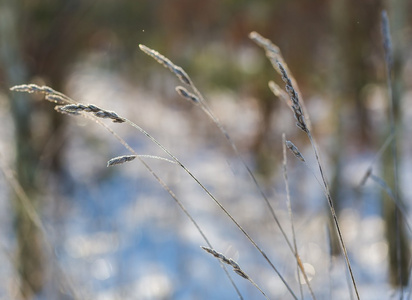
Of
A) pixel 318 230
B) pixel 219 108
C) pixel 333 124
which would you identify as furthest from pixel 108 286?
pixel 219 108

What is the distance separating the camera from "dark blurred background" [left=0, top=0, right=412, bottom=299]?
2979 millimetres

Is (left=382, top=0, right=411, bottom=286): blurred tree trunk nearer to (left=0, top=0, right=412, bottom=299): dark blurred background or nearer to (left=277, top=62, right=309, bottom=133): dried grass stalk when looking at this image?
(left=0, top=0, right=412, bottom=299): dark blurred background

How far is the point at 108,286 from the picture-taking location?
3564mm

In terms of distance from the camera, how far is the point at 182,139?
8.52 meters

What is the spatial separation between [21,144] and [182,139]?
5.23 meters

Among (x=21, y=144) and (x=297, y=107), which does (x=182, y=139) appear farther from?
(x=297, y=107)

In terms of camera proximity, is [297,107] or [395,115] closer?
[297,107]

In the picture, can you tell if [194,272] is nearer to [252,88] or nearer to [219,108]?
[252,88]

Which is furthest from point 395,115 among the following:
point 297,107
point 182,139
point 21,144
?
point 182,139

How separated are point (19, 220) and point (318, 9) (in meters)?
4.67

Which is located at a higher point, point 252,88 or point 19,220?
point 252,88

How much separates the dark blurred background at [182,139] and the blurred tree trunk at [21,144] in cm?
1

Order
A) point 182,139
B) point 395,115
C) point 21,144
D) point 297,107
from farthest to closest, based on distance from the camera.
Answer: point 182,139 < point 21,144 < point 395,115 < point 297,107

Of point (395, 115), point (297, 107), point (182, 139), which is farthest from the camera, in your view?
point (182, 139)
